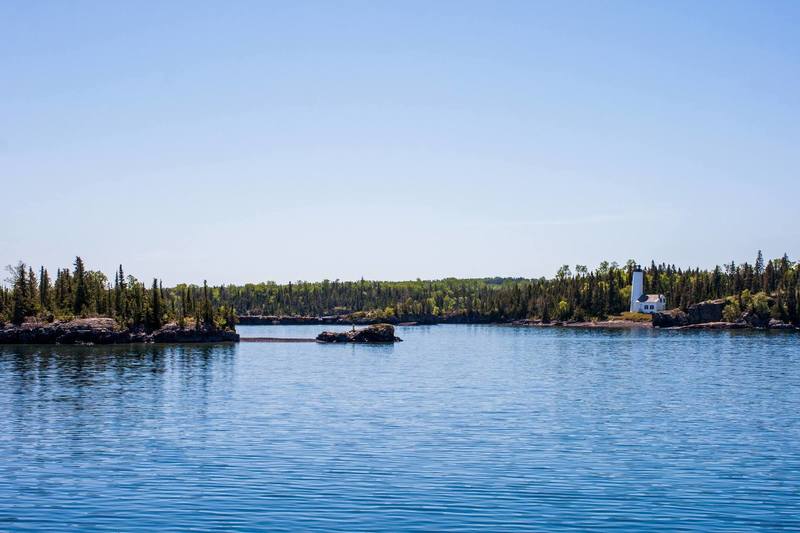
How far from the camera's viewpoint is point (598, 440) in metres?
52.3

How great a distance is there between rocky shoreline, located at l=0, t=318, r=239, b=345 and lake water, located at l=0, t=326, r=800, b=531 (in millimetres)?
74272

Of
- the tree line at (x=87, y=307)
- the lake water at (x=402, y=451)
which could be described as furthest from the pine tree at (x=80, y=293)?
the lake water at (x=402, y=451)

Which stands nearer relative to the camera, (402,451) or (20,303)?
(402,451)

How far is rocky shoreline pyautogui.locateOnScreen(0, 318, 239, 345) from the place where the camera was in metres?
175

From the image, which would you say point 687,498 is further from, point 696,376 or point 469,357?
point 469,357

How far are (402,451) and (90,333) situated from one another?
143535 millimetres

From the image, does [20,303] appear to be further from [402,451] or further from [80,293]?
[402,451]

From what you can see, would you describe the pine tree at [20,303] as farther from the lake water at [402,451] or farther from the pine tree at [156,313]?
the lake water at [402,451]

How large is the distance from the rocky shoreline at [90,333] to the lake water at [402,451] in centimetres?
7427

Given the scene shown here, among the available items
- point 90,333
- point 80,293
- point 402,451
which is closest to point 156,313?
point 90,333

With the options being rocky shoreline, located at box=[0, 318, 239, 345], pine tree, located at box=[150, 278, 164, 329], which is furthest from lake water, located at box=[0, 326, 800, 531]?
pine tree, located at box=[150, 278, 164, 329]

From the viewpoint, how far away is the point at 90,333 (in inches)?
6890

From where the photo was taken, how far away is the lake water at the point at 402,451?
1368 inches

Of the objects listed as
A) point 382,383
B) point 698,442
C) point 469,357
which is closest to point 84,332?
point 469,357
